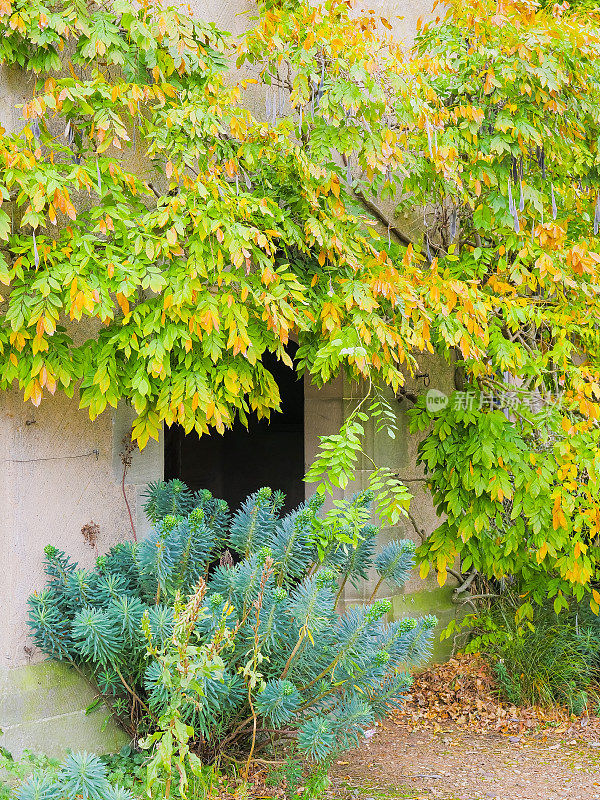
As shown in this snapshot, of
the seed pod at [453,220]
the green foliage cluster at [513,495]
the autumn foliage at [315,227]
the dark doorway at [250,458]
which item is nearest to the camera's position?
the autumn foliage at [315,227]

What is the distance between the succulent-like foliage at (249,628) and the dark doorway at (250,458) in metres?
4.90

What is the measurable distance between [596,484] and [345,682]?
1658 millimetres

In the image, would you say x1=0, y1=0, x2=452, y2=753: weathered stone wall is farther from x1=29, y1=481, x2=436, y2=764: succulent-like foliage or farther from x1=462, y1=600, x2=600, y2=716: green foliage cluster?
x1=462, y1=600, x2=600, y2=716: green foliage cluster

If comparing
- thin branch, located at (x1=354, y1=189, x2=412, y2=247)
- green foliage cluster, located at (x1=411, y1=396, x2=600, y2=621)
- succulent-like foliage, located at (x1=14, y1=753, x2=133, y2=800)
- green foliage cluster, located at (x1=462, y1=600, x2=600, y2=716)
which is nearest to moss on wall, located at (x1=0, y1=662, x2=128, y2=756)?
succulent-like foliage, located at (x1=14, y1=753, x2=133, y2=800)

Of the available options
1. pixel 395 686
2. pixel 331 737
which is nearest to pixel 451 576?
pixel 395 686

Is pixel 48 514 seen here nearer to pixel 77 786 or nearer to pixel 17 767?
pixel 17 767

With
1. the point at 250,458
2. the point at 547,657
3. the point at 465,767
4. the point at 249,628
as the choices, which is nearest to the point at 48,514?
the point at 249,628

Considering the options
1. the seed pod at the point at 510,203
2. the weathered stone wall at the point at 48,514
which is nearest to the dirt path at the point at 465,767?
the weathered stone wall at the point at 48,514

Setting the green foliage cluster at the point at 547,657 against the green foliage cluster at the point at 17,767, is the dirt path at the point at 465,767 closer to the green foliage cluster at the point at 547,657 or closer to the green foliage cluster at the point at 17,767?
the green foliage cluster at the point at 547,657

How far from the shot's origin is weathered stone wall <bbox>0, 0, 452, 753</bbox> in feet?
11.6

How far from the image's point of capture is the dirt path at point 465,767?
3.72 meters

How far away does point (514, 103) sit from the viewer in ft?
13.1

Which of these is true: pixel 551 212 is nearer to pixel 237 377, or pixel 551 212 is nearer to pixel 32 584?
pixel 237 377

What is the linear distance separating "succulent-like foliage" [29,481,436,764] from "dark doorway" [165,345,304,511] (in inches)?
193
